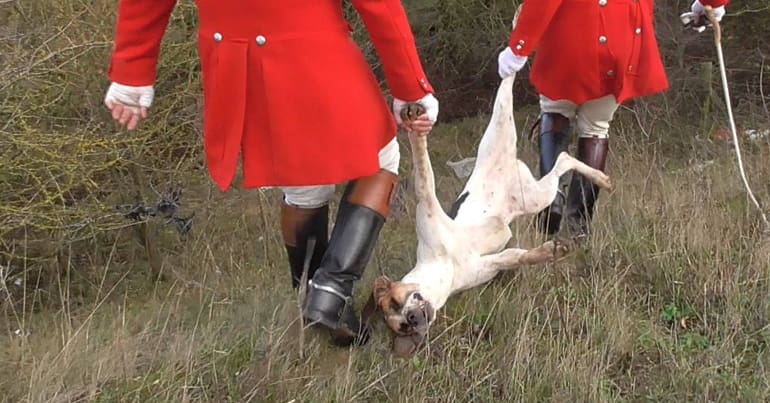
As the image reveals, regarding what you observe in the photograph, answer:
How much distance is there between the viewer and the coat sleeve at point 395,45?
2.63 m

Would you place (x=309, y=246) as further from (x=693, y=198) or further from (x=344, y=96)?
(x=693, y=198)

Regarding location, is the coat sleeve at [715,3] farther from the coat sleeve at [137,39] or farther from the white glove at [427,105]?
the coat sleeve at [137,39]

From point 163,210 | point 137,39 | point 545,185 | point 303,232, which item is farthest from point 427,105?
point 163,210

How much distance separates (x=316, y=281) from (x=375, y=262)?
3.33 ft

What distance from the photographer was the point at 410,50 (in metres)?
2.73

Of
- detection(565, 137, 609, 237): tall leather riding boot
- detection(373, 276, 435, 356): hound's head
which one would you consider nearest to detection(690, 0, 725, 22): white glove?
detection(565, 137, 609, 237): tall leather riding boot

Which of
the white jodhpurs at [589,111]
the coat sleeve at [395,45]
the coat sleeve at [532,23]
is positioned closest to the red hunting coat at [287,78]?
the coat sleeve at [395,45]

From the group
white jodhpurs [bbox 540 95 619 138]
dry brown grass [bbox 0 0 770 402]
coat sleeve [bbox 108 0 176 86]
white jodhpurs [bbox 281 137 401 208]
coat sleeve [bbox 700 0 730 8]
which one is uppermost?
coat sleeve [bbox 108 0 176 86]

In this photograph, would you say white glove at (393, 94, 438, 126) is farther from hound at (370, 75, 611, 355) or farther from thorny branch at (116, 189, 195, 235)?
thorny branch at (116, 189, 195, 235)

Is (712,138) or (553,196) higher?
(553,196)

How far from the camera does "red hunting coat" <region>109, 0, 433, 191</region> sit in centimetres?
265

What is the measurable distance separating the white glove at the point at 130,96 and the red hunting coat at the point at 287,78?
20 millimetres

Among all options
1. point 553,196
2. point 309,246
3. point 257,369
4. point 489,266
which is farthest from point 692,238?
point 257,369

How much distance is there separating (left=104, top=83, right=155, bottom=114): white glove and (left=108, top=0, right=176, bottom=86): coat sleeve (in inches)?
0.7
